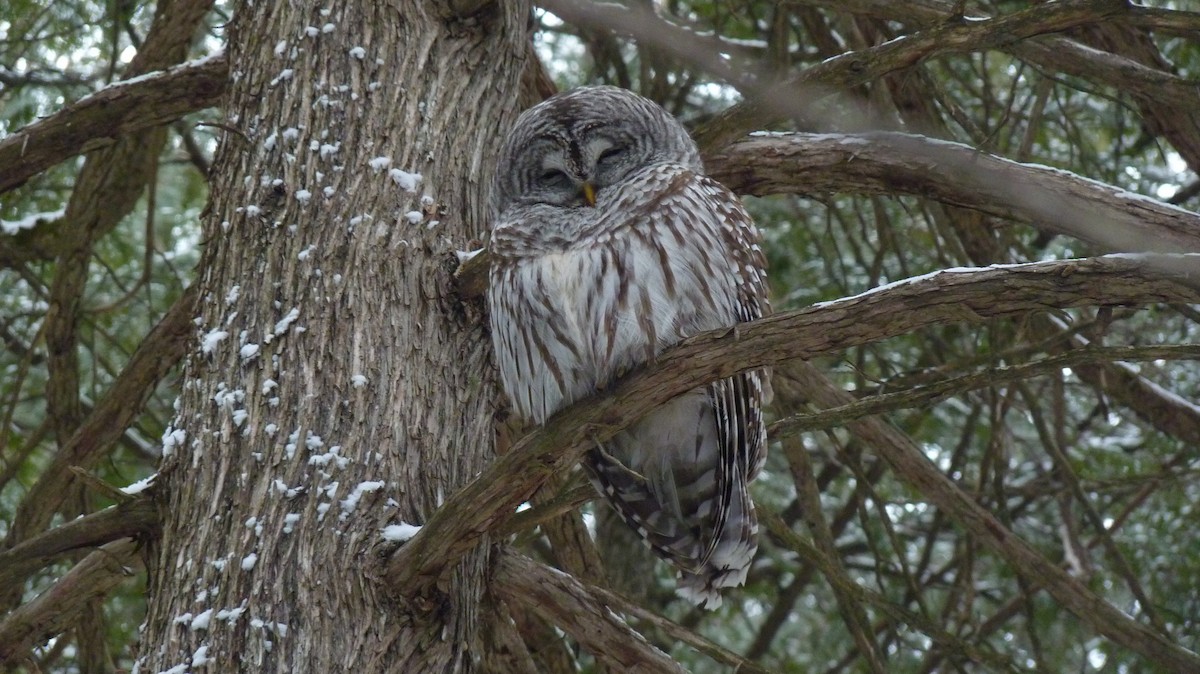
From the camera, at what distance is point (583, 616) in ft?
9.37

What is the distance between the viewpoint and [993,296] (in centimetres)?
213

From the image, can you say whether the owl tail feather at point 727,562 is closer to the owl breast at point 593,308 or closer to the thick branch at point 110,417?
the owl breast at point 593,308

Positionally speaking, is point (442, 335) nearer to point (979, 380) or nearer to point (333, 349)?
point (333, 349)

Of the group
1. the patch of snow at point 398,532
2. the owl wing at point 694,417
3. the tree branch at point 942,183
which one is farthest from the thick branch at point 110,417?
the owl wing at point 694,417

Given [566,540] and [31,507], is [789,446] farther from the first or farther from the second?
[31,507]

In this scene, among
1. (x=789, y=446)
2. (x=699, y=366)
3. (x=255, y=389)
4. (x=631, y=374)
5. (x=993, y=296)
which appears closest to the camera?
(x=993, y=296)

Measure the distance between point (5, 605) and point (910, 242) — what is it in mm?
3468

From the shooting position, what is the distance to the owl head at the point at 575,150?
3418 mm

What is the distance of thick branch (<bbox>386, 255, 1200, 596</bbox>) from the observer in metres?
2.05

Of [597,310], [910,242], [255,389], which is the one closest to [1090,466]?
[910,242]

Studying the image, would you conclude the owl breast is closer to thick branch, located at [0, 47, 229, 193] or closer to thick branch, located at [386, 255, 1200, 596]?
thick branch, located at [386, 255, 1200, 596]

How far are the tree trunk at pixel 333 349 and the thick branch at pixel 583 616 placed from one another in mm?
105

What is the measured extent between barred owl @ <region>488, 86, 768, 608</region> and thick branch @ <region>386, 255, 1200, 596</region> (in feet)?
1.25

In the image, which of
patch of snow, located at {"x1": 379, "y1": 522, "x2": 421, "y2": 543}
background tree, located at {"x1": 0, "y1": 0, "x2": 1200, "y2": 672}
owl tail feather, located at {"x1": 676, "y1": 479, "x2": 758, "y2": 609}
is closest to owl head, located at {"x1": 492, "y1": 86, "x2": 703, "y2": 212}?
background tree, located at {"x1": 0, "y1": 0, "x2": 1200, "y2": 672}
